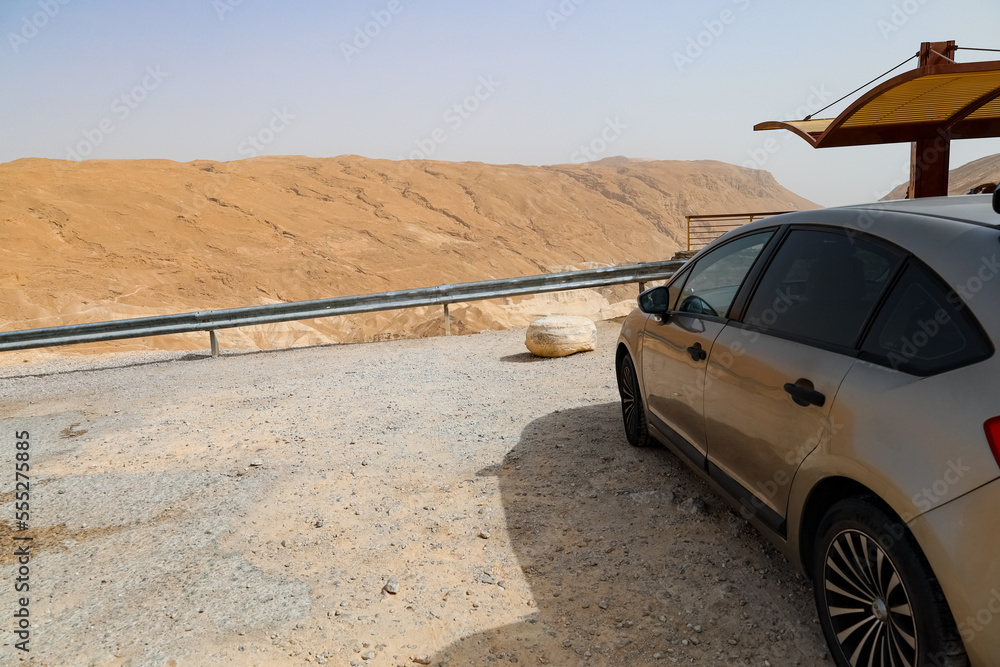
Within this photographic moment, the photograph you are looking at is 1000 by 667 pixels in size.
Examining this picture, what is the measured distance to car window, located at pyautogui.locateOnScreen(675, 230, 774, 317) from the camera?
11.6ft

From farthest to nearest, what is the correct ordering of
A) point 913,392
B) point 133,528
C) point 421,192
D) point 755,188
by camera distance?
point 755,188, point 421,192, point 133,528, point 913,392

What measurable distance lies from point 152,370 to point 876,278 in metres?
9.34

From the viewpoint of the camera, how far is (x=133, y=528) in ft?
13.9

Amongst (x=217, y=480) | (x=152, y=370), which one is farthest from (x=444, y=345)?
(x=217, y=480)

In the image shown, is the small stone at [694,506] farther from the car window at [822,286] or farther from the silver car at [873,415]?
the car window at [822,286]

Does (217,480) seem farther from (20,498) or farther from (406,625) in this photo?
(406,625)

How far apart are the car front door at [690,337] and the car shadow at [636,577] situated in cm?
45

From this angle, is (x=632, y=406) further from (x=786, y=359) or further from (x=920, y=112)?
(x=920, y=112)

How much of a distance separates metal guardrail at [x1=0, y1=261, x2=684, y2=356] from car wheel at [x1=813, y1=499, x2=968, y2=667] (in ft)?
27.0

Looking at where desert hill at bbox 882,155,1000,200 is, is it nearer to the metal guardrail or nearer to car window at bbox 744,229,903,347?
the metal guardrail

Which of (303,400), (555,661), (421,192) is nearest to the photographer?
(555,661)

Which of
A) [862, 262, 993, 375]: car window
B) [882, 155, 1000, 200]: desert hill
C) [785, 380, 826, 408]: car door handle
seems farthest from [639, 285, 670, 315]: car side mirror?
[882, 155, 1000, 200]: desert hill

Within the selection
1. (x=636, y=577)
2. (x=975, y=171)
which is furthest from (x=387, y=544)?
(x=975, y=171)

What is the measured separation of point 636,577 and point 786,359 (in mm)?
1376
